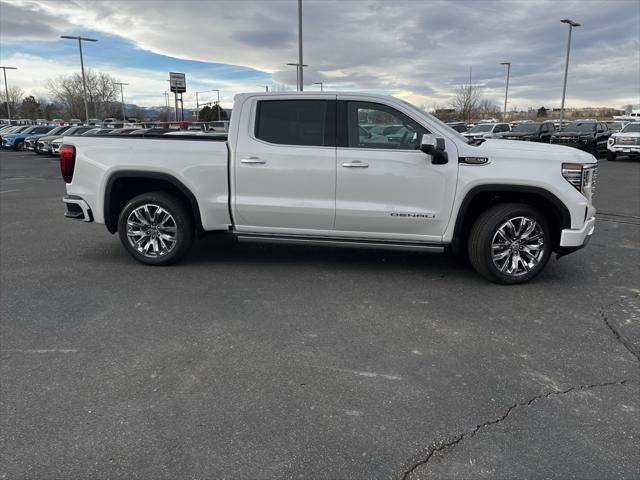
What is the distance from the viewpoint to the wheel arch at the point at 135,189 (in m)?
5.78

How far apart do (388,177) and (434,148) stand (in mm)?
550

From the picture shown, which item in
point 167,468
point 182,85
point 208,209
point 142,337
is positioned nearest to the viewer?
point 167,468

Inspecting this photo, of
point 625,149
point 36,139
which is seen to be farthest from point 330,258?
point 36,139

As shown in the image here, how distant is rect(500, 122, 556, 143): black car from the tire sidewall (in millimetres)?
21631

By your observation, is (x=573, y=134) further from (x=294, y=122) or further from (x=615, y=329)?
(x=615, y=329)

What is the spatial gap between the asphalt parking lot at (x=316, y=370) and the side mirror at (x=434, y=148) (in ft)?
4.20

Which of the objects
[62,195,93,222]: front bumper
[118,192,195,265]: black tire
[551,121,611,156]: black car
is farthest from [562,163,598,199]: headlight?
[551,121,611,156]: black car

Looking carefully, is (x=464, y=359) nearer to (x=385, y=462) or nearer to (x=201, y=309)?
(x=385, y=462)

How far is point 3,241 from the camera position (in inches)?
292

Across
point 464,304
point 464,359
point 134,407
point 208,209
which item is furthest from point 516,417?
point 208,209

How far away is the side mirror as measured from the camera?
16.4ft

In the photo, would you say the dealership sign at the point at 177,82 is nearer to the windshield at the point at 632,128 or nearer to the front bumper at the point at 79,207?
the windshield at the point at 632,128

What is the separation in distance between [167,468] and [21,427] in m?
0.96

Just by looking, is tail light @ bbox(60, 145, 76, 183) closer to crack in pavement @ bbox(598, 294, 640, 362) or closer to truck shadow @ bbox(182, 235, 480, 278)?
truck shadow @ bbox(182, 235, 480, 278)
